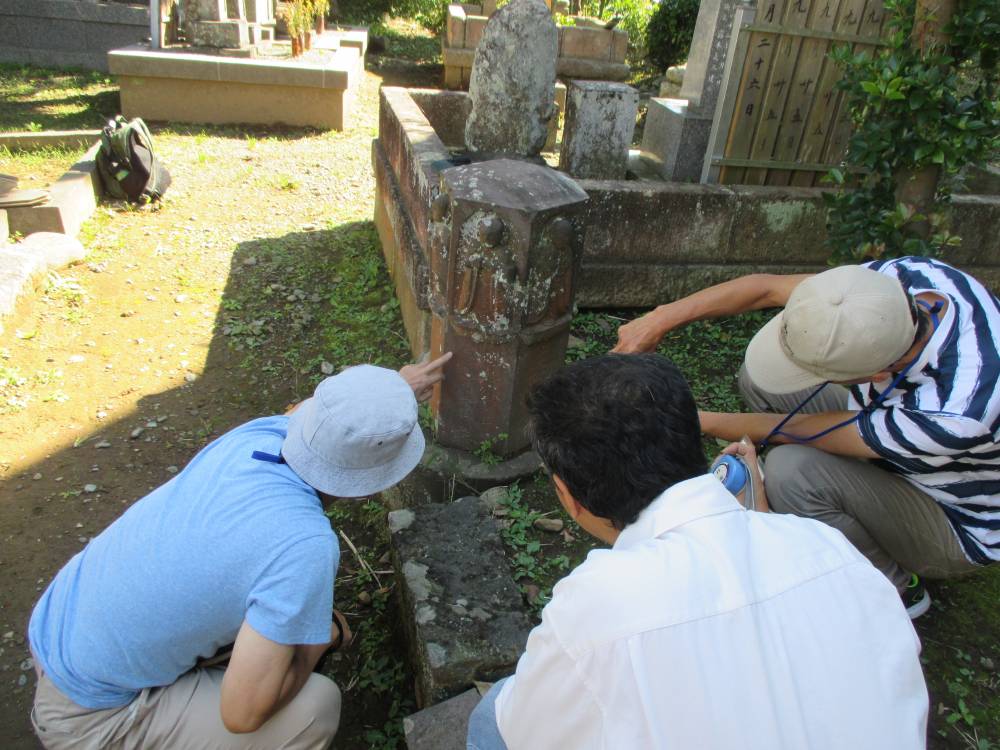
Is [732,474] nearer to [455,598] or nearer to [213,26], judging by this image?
[455,598]

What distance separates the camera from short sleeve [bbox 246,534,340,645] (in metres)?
1.52

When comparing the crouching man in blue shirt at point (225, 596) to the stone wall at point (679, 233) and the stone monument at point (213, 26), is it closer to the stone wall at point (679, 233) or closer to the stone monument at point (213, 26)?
the stone wall at point (679, 233)

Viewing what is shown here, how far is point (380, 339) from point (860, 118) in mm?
2723

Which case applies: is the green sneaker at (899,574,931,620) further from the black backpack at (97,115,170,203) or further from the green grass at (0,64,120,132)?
the green grass at (0,64,120,132)

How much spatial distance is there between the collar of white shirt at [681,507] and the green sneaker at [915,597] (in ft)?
5.62

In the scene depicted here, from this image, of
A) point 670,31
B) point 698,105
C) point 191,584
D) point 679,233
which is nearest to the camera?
point 191,584

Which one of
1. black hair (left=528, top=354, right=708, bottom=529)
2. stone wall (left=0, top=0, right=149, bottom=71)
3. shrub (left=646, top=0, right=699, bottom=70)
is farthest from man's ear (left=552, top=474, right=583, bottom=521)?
stone wall (left=0, top=0, right=149, bottom=71)

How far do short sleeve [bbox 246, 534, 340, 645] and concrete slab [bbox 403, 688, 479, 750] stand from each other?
1.60 feet

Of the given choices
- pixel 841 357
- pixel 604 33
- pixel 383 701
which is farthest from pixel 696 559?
pixel 604 33

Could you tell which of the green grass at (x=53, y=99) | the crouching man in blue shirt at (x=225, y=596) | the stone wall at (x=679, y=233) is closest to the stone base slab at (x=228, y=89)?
the green grass at (x=53, y=99)

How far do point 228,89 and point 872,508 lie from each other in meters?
7.77

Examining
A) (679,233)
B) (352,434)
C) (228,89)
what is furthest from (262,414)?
(228,89)

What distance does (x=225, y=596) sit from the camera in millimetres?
1564

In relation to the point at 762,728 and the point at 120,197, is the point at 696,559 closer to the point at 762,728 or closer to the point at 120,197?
the point at 762,728
